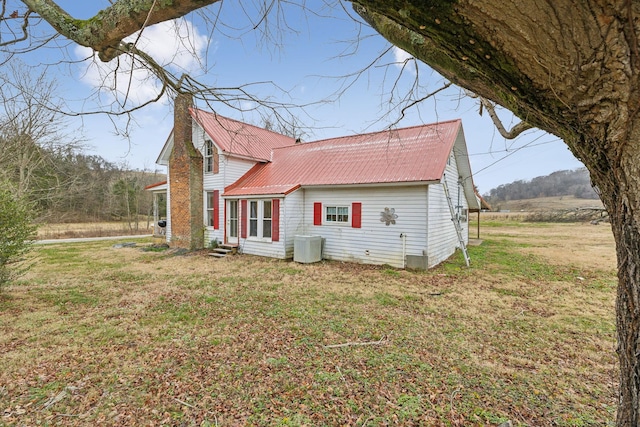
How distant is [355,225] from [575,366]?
7.21 meters

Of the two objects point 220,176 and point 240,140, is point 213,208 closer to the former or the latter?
point 220,176

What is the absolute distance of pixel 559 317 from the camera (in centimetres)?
549

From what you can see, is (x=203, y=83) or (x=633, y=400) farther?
(x=203, y=83)

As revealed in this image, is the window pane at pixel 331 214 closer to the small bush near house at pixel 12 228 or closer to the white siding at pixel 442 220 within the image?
the white siding at pixel 442 220

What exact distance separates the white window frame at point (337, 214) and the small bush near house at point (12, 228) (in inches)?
320

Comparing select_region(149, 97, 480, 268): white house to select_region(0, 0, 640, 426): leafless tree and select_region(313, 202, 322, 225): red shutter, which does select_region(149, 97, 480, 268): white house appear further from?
select_region(0, 0, 640, 426): leafless tree

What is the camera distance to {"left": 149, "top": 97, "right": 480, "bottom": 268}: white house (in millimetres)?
9602

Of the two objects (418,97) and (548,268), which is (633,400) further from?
(548,268)

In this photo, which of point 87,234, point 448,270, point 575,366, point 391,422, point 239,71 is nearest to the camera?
point 391,422

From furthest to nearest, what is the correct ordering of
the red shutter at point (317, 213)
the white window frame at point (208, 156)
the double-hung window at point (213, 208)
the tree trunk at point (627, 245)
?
1. the white window frame at point (208, 156)
2. the double-hung window at point (213, 208)
3. the red shutter at point (317, 213)
4. the tree trunk at point (627, 245)

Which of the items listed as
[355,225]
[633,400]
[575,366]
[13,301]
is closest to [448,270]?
[355,225]

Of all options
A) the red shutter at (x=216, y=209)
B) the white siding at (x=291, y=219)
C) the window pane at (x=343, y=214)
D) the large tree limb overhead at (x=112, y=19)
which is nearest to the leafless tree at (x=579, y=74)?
the large tree limb overhead at (x=112, y=19)

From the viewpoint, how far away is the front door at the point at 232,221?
1253cm

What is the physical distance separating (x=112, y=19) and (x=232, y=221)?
10.8 metres
